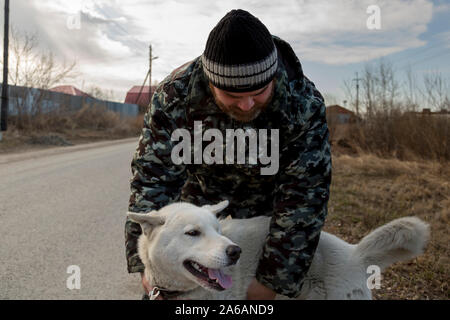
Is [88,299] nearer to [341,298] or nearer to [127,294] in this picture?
[127,294]

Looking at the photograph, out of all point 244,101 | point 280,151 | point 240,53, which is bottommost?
point 280,151

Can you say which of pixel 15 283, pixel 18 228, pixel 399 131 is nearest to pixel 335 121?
pixel 399 131

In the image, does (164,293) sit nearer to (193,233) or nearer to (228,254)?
(193,233)

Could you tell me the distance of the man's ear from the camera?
2.22 metres

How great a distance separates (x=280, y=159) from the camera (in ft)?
8.57

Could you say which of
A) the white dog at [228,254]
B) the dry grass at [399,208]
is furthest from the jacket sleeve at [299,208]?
the dry grass at [399,208]

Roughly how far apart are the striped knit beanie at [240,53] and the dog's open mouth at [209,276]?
3.41ft

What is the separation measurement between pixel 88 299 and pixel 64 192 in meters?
4.12

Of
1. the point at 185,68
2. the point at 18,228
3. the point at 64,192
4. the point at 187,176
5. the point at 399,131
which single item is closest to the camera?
the point at 185,68

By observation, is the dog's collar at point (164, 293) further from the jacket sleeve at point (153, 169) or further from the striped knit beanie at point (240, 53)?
the striped knit beanie at point (240, 53)

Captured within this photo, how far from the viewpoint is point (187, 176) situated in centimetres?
303

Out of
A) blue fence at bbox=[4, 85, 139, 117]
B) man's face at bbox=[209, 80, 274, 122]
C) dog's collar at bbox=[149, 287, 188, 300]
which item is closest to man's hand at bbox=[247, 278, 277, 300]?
dog's collar at bbox=[149, 287, 188, 300]

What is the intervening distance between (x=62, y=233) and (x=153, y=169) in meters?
2.82

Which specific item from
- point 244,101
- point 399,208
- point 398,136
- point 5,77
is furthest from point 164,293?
point 5,77
